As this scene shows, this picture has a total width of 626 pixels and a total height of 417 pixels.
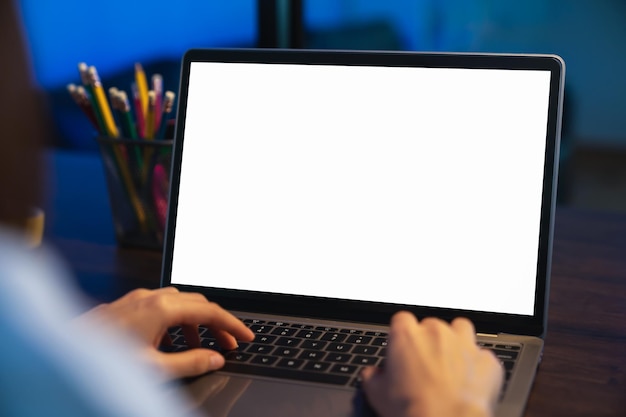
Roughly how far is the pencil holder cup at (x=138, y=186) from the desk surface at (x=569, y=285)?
0.09 feet

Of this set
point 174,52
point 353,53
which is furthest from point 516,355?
point 174,52

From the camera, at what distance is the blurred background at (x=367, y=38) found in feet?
8.11

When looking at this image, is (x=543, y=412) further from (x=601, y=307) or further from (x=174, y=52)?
(x=174, y=52)

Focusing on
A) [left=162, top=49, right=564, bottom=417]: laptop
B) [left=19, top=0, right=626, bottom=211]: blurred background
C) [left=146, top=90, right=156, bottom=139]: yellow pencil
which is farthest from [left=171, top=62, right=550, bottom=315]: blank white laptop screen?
[left=19, top=0, right=626, bottom=211]: blurred background

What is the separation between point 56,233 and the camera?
1.20 meters

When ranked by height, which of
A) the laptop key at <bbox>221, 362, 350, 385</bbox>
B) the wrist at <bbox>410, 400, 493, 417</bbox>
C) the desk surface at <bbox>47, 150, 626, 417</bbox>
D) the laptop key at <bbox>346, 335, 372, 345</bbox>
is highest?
the wrist at <bbox>410, 400, 493, 417</bbox>

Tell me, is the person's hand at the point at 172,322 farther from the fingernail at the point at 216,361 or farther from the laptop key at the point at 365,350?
the laptop key at the point at 365,350

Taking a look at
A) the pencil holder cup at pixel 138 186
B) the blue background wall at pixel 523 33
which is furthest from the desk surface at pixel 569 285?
the blue background wall at pixel 523 33

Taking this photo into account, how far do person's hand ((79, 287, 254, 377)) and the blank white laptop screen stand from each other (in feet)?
0.38

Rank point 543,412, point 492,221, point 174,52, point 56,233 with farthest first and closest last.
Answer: point 174,52 → point 56,233 → point 492,221 → point 543,412

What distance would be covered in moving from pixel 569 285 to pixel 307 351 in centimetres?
41

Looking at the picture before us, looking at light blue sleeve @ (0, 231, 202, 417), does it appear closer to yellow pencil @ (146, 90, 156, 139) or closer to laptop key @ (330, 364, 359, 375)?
laptop key @ (330, 364, 359, 375)

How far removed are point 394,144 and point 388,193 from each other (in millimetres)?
52

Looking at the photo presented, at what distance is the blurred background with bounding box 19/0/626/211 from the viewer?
8.11 feet
